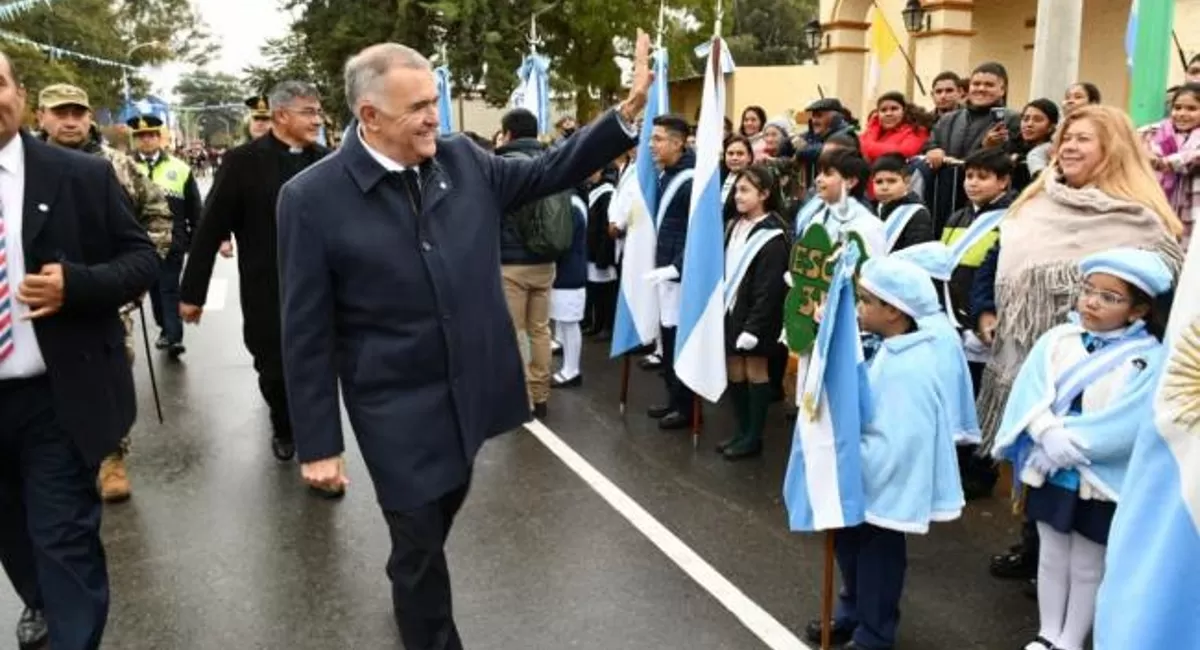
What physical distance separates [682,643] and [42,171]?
264 centimetres

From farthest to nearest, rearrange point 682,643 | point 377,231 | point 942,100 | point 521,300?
point 942,100
point 521,300
point 682,643
point 377,231

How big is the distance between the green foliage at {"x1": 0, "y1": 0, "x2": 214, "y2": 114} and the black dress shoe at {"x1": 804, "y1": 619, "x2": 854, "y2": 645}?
16.8 metres

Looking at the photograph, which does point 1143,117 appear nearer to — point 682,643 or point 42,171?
point 682,643

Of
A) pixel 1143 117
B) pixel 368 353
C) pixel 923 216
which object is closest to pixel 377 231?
pixel 368 353

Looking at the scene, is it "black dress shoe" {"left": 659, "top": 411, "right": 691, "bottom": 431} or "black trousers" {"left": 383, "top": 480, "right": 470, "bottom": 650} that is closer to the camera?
"black trousers" {"left": 383, "top": 480, "right": 470, "bottom": 650}

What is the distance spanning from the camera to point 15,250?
10.1 ft

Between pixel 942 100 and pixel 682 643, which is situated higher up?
pixel 942 100

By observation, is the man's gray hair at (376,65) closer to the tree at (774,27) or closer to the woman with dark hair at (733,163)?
the woman with dark hair at (733,163)

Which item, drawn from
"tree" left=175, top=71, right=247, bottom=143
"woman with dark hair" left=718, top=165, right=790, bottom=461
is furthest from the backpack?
"tree" left=175, top=71, right=247, bottom=143

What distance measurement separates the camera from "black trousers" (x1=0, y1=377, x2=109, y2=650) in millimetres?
3117

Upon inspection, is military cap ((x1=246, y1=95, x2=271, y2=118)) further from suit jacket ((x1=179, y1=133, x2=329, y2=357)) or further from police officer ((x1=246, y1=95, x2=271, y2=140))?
suit jacket ((x1=179, y1=133, x2=329, y2=357))

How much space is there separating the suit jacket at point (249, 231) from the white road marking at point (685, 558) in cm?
182

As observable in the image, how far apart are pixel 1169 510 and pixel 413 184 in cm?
210

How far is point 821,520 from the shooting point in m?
3.47
